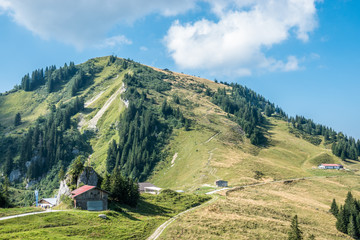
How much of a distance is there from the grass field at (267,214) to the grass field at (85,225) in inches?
216

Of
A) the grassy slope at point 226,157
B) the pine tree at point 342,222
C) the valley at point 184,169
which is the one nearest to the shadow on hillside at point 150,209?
the valley at point 184,169

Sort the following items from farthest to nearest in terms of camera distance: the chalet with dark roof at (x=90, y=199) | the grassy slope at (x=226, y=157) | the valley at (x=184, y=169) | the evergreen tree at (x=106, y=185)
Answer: the grassy slope at (x=226, y=157)
the evergreen tree at (x=106, y=185)
the chalet with dark roof at (x=90, y=199)
the valley at (x=184, y=169)

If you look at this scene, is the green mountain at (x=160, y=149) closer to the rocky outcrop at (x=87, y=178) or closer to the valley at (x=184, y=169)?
the valley at (x=184, y=169)

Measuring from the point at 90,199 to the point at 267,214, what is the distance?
45.5 metres

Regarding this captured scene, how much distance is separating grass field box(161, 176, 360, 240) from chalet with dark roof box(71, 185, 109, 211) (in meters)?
15.8

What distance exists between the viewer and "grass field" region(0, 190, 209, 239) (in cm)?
4097

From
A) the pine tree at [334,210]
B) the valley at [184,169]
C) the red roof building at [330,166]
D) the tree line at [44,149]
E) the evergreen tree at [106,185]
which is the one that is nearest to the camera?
the valley at [184,169]

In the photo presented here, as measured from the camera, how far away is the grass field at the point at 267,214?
56656 mm

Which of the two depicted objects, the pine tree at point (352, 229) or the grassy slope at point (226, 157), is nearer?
the pine tree at point (352, 229)

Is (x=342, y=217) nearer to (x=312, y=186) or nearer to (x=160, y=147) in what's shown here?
(x=312, y=186)

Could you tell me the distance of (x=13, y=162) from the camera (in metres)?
162

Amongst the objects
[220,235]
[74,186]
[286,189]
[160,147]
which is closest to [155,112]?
[160,147]

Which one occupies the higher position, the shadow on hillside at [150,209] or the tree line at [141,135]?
the tree line at [141,135]

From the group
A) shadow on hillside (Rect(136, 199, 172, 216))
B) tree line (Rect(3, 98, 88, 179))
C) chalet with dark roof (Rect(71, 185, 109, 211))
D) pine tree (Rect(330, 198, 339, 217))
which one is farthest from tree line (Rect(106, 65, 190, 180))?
pine tree (Rect(330, 198, 339, 217))
